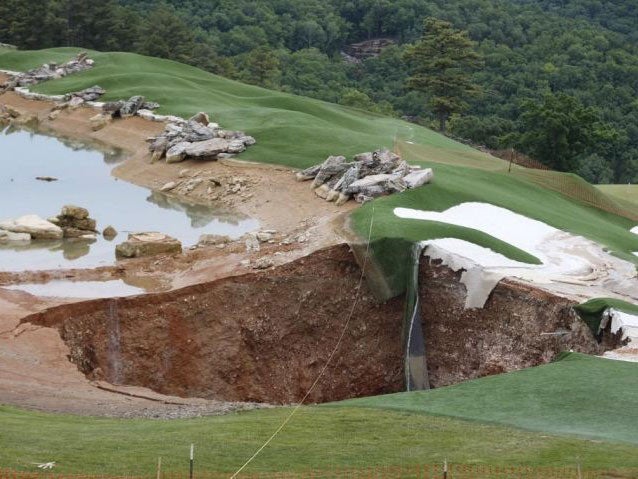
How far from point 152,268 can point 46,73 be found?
33476mm

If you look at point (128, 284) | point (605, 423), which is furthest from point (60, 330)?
point (605, 423)

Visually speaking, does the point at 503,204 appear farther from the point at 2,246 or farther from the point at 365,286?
the point at 2,246

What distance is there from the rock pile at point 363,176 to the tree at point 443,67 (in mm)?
36354

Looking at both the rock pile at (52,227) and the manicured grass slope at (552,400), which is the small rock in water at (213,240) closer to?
the rock pile at (52,227)

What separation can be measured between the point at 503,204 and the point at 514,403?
1445cm

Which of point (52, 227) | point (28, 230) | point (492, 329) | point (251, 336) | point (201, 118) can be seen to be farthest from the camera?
point (201, 118)

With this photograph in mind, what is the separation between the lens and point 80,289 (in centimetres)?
2333

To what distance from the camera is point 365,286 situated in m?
24.2

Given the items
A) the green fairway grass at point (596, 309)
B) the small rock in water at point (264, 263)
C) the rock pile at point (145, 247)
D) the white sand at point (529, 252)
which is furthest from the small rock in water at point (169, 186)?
the green fairway grass at point (596, 309)

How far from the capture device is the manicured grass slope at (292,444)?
505 inches

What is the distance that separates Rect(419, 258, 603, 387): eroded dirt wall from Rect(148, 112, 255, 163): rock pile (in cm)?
1468

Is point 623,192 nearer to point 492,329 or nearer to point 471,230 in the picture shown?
point 471,230

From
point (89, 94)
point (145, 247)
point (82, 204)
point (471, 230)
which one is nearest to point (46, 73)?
point (89, 94)

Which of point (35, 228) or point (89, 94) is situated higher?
point (35, 228)
